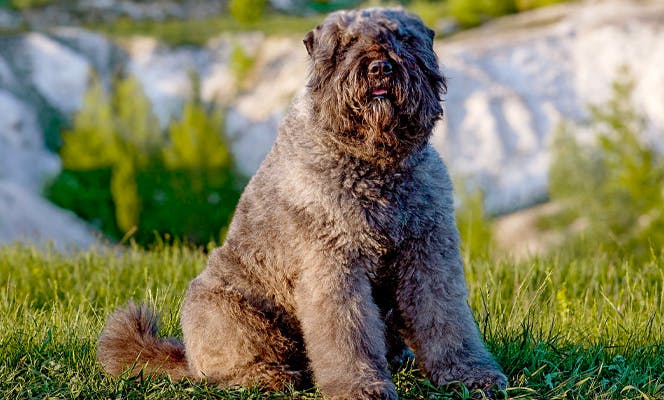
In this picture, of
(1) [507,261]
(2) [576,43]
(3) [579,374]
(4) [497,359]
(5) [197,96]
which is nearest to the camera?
(3) [579,374]

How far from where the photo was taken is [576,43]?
26.8 metres

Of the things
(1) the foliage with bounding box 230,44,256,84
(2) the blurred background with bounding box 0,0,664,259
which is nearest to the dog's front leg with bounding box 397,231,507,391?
(2) the blurred background with bounding box 0,0,664,259

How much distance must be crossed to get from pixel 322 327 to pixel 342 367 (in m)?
0.21

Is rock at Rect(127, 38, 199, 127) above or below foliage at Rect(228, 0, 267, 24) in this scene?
below

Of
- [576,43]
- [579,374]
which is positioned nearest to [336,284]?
[579,374]

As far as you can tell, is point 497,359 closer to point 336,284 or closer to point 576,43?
point 336,284

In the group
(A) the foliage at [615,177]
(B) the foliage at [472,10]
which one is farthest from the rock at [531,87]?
(B) the foliage at [472,10]

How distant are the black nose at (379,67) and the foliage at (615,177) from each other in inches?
639

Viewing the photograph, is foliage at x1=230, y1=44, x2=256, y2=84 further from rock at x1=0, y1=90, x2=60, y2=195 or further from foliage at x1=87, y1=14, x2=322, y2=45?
rock at x1=0, y1=90, x2=60, y2=195

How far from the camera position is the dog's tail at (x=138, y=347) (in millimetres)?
4555

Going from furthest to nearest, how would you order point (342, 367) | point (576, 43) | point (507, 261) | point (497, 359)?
point (576, 43)
point (507, 261)
point (497, 359)
point (342, 367)

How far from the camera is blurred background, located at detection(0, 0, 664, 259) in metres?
21.8

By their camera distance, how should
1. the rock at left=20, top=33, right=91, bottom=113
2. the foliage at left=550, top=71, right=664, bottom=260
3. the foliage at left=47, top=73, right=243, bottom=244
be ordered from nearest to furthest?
the foliage at left=550, top=71, right=664, bottom=260 < the foliage at left=47, top=73, right=243, bottom=244 < the rock at left=20, top=33, right=91, bottom=113

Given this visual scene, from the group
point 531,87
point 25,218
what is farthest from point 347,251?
point 531,87
